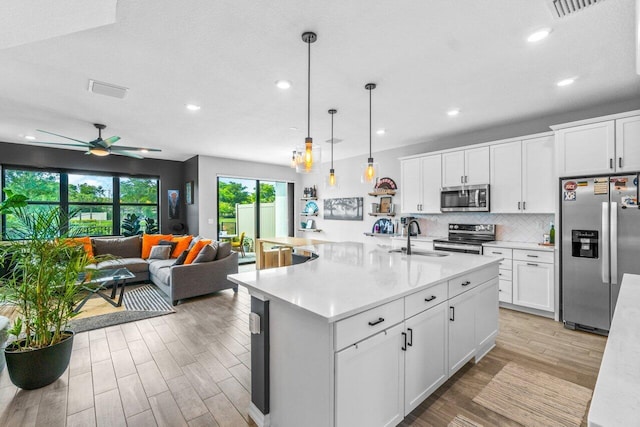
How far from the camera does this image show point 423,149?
5500mm

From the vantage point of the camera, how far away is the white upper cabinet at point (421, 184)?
498 centimetres

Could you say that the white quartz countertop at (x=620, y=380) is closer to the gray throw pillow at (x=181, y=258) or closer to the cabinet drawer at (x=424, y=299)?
the cabinet drawer at (x=424, y=299)

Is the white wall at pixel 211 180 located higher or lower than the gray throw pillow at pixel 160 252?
higher

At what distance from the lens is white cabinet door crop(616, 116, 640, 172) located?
3047 millimetres

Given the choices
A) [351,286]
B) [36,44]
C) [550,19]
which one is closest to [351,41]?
[550,19]

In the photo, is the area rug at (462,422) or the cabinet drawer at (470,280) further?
the cabinet drawer at (470,280)

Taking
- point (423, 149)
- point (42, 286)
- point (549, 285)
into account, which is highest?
point (423, 149)

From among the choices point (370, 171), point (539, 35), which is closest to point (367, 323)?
point (370, 171)

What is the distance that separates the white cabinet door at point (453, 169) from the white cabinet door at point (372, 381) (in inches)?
144

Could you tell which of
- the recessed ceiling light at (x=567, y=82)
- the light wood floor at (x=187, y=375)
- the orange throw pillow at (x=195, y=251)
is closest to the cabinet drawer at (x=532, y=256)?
the light wood floor at (x=187, y=375)

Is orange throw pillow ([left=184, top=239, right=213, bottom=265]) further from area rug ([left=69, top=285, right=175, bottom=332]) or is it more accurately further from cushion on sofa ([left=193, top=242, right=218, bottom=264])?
area rug ([left=69, top=285, right=175, bottom=332])

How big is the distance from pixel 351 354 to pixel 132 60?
289cm

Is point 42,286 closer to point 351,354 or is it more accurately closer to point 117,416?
point 117,416

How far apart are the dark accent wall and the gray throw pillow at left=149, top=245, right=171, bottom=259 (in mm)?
1184
